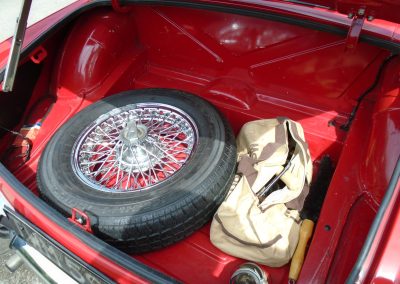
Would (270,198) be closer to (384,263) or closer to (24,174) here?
(384,263)

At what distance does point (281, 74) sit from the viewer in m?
1.85

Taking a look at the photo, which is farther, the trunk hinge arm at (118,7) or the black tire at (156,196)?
the trunk hinge arm at (118,7)

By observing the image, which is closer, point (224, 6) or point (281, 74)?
point (224, 6)

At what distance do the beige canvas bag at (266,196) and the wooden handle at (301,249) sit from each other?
0.07ft

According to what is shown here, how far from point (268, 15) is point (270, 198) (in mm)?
835

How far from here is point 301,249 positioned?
135cm

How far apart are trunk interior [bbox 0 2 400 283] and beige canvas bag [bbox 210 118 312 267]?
3.0 inches

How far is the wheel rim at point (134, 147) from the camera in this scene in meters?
1.62

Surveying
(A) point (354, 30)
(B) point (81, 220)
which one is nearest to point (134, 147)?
(B) point (81, 220)

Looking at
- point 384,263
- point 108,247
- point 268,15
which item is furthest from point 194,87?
point 384,263

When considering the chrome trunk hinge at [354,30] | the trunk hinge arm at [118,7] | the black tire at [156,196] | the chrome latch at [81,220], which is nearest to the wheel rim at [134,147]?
the black tire at [156,196]

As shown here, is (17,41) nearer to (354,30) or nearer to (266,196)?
(266,196)

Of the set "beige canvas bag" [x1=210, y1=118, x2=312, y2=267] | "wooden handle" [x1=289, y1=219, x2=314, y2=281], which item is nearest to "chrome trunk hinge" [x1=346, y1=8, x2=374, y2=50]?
"beige canvas bag" [x1=210, y1=118, x2=312, y2=267]

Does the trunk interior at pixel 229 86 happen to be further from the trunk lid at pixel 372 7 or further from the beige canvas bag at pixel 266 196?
the trunk lid at pixel 372 7
